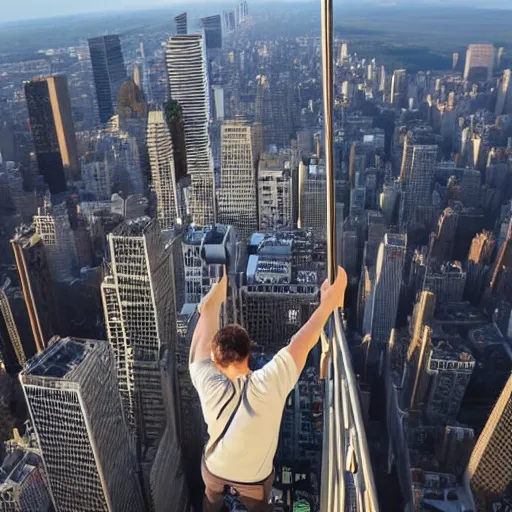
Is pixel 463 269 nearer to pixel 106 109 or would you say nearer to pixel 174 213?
pixel 174 213

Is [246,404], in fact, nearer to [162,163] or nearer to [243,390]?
[243,390]

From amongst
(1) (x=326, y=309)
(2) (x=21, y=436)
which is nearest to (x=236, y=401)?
(1) (x=326, y=309)

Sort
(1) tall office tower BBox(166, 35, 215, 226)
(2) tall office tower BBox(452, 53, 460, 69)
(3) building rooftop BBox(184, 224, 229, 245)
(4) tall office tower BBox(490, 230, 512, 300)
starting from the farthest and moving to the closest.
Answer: (1) tall office tower BBox(166, 35, 215, 226) < (3) building rooftop BBox(184, 224, 229, 245) < (2) tall office tower BBox(452, 53, 460, 69) < (4) tall office tower BBox(490, 230, 512, 300)

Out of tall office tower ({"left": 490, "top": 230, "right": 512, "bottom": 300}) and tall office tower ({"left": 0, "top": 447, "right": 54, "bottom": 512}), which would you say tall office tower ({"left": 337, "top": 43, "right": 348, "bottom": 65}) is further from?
tall office tower ({"left": 0, "top": 447, "right": 54, "bottom": 512})

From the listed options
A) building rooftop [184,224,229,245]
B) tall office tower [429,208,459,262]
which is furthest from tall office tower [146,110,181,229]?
tall office tower [429,208,459,262]

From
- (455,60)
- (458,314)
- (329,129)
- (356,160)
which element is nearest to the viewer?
(329,129)

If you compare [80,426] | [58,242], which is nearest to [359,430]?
[80,426]

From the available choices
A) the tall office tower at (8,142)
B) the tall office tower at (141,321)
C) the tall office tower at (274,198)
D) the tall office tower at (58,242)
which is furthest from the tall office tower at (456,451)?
the tall office tower at (8,142)

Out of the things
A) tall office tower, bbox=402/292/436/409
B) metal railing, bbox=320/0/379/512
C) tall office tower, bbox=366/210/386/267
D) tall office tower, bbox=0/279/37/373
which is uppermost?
metal railing, bbox=320/0/379/512
